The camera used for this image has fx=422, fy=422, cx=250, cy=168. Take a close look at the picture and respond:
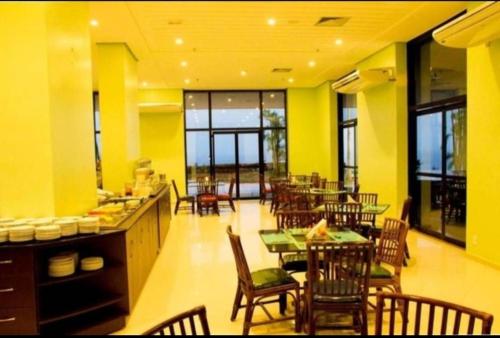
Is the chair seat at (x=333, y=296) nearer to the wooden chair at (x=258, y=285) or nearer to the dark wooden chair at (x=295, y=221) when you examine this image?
the wooden chair at (x=258, y=285)

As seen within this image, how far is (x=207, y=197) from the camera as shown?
11.1m

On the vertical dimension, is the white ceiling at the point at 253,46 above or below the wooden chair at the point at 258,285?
above

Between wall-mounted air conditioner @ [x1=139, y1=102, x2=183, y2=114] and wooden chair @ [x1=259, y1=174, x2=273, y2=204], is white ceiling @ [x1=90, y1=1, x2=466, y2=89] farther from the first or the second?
wooden chair @ [x1=259, y1=174, x2=273, y2=204]

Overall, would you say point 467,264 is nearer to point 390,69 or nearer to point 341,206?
point 341,206

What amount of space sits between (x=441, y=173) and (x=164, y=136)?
8.96 metres

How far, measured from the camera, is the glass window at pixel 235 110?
1447cm

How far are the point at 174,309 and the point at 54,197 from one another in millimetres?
1692

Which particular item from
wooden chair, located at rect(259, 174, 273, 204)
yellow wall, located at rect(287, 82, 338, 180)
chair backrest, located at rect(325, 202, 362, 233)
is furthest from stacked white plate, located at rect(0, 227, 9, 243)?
yellow wall, located at rect(287, 82, 338, 180)

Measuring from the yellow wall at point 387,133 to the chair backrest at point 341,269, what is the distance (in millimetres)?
5452

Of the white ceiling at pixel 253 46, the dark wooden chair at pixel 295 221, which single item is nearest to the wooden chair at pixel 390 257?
the dark wooden chair at pixel 295 221

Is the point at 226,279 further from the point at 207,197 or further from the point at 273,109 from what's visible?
the point at 273,109

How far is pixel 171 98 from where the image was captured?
45.5ft

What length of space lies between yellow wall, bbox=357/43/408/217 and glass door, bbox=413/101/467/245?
1.07 ft

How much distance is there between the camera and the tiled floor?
14.1 ft
